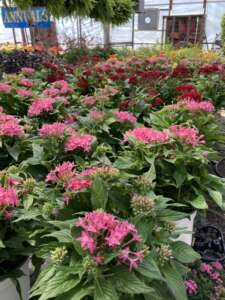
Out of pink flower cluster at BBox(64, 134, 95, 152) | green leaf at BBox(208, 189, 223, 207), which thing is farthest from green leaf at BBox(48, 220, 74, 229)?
green leaf at BBox(208, 189, 223, 207)

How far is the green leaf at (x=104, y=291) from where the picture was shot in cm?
98

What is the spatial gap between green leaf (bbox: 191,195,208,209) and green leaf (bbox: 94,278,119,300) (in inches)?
31.1

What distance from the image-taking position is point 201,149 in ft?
6.40

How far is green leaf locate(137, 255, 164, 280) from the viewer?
106 centimetres

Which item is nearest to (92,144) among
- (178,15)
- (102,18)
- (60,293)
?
(60,293)

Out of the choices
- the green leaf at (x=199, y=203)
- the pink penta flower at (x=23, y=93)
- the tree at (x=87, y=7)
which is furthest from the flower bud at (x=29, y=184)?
the tree at (x=87, y=7)

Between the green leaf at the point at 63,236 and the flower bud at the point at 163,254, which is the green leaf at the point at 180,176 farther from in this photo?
the green leaf at the point at 63,236

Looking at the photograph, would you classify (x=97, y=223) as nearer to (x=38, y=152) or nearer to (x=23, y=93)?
(x=38, y=152)

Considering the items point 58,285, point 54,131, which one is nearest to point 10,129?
point 54,131

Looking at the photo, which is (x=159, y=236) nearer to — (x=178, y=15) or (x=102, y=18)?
(x=102, y=18)

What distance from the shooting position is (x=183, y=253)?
130cm

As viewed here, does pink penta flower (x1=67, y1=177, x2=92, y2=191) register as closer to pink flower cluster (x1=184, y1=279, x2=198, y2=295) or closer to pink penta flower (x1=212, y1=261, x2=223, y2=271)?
pink flower cluster (x1=184, y1=279, x2=198, y2=295)

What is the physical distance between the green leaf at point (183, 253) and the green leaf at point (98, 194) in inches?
12.3

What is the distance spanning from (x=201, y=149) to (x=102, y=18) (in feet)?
25.5
